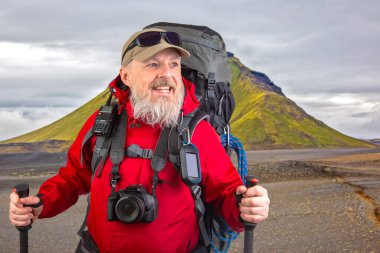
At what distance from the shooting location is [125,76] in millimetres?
3879

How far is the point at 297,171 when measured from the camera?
21312 millimetres

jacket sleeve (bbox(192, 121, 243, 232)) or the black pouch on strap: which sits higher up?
jacket sleeve (bbox(192, 121, 243, 232))

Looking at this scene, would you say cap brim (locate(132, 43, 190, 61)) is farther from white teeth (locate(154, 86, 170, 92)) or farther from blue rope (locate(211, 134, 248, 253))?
blue rope (locate(211, 134, 248, 253))

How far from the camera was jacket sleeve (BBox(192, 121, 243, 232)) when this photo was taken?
345 centimetres

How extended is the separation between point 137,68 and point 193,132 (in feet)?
2.11

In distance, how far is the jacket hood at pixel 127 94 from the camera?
3.56 m

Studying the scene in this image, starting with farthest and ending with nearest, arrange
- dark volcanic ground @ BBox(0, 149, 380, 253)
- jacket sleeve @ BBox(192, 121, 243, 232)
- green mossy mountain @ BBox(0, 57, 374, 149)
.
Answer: green mossy mountain @ BBox(0, 57, 374, 149) → dark volcanic ground @ BBox(0, 149, 380, 253) → jacket sleeve @ BBox(192, 121, 243, 232)

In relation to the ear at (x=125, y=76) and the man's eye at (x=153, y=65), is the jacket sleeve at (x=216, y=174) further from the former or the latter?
the ear at (x=125, y=76)

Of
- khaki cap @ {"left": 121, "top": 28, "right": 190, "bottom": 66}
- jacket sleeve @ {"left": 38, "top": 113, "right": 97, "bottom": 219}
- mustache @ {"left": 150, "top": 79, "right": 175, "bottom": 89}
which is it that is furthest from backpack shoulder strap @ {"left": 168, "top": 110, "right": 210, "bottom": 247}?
jacket sleeve @ {"left": 38, "top": 113, "right": 97, "bottom": 219}

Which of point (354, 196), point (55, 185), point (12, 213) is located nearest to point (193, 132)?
point (55, 185)

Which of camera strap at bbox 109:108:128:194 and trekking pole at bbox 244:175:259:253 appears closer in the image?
trekking pole at bbox 244:175:259:253

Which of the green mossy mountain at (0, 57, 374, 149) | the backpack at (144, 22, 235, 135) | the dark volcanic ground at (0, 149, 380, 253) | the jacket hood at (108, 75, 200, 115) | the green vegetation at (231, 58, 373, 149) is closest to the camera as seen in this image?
the jacket hood at (108, 75, 200, 115)

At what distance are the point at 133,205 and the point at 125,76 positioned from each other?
114 centimetres

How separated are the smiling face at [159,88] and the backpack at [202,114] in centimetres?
12
